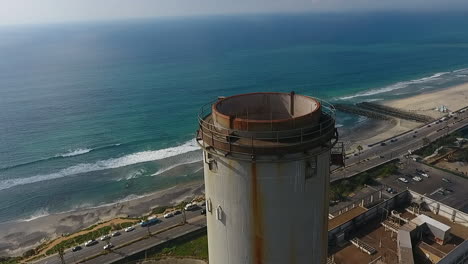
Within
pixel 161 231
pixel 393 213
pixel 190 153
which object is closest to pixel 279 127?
pixel 393 213

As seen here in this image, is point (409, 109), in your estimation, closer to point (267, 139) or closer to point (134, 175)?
point (134, 175)

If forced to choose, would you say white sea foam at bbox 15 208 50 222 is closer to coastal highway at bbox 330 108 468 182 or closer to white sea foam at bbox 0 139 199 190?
white sea foam at bbox 0 139 199 190

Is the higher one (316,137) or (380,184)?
(316,137)

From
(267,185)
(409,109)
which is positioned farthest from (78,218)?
(409,109)

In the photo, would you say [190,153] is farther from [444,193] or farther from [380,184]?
[444,193]

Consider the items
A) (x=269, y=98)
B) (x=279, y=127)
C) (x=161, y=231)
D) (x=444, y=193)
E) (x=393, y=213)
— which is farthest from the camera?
(x=444, y=193)

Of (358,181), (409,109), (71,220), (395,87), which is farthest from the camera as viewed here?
(395,87)
